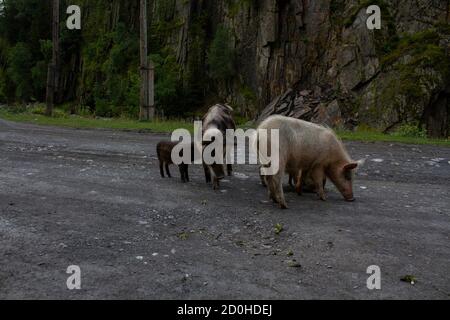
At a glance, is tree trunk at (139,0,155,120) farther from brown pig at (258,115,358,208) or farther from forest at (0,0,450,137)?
brown pig at (258,115,358,208)

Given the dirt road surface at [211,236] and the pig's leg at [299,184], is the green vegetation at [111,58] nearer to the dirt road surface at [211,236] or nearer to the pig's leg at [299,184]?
the dirt road surface at [211,236]

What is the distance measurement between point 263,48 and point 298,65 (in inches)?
112

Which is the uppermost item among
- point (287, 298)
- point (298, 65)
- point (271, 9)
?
point (271, 9)

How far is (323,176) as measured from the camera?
28.1 ft

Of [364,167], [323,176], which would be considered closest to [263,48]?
[364,167]

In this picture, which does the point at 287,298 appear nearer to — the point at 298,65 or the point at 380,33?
the point at 380,33

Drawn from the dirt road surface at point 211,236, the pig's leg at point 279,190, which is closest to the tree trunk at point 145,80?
the dirt road surface at point 211,236

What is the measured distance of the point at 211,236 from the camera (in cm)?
625

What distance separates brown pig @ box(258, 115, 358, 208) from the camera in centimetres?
811

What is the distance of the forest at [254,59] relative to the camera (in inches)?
842

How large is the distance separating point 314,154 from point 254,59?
22808mm

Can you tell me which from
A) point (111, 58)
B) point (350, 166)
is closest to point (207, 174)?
point (350, 166)

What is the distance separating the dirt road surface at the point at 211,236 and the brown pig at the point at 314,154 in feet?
1.22

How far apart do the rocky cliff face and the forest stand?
0.06 m
